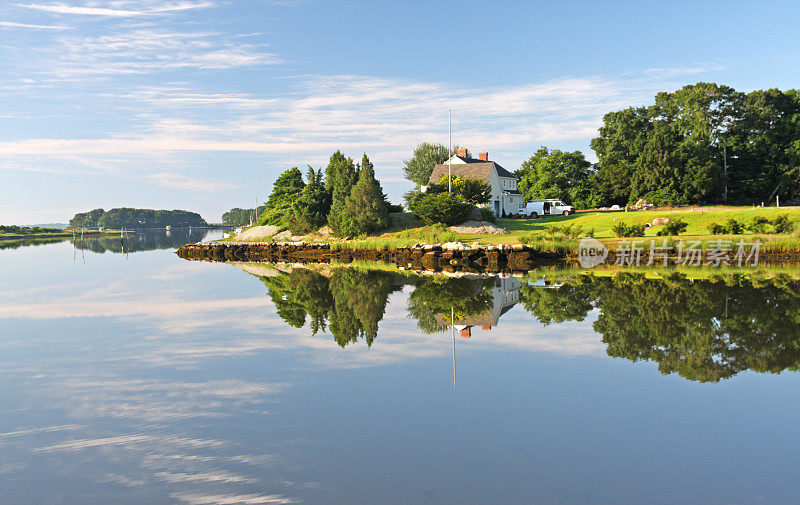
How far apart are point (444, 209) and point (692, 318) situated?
128 feet

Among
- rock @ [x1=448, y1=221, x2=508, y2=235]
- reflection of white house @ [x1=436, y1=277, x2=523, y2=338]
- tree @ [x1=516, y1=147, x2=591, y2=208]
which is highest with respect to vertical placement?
tree @ [x1=516, y1=147, x2=591, y2=208]

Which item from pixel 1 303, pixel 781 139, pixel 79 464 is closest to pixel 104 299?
pixel 1 303

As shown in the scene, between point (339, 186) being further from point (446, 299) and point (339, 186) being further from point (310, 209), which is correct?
point (446, 299)

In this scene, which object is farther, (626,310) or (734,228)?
(734,228)

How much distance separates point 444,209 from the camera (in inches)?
2164

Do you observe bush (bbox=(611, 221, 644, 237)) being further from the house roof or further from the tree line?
the tree line

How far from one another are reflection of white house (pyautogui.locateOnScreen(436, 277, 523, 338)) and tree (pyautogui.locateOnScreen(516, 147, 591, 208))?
57430mm

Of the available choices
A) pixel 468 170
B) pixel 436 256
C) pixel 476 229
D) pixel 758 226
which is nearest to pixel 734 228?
pixel 758 226

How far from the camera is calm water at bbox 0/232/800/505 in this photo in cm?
678

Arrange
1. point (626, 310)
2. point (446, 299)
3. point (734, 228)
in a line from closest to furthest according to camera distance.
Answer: point (626, 310)
point (446, 299)
point (734, 228)

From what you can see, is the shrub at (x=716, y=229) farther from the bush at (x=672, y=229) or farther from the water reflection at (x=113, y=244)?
the water reflection at (x=113, y=244)

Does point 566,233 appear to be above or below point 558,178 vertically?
below

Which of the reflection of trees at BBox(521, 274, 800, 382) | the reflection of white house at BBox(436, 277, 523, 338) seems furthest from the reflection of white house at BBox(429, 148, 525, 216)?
the reflection of trees at BBox(521, 274, 800, 382)

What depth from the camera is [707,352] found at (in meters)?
12.8
